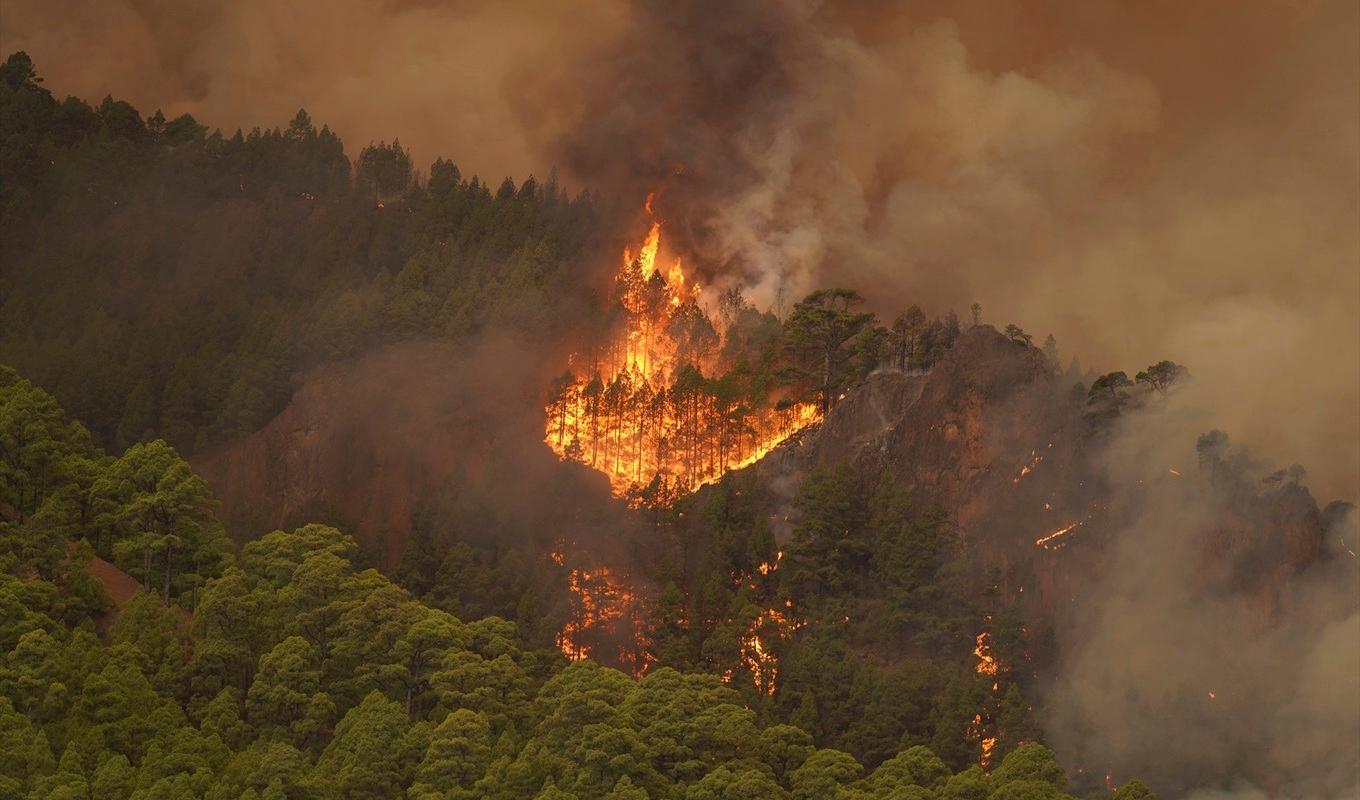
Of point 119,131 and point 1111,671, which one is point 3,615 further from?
point 119,131

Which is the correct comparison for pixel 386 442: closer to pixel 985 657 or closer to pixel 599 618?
pixel 599 618

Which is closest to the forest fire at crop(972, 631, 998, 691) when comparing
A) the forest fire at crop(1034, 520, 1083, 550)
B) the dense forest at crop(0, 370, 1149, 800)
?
the dense forest at crop(0, 370, 1149, 800)

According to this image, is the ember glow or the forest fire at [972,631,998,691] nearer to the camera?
the ember glow

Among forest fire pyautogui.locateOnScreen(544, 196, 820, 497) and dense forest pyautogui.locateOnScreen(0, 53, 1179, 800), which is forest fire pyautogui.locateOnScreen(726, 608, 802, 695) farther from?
forest fire pyautogui.locateOnScreen(544, 196, 820, 497)

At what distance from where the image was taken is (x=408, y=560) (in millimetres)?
115812

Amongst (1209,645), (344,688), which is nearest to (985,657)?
(1209,645)

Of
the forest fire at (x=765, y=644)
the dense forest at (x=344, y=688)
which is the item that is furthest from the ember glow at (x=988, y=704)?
the forest fire at (x=765, y=644)

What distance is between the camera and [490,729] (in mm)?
101000

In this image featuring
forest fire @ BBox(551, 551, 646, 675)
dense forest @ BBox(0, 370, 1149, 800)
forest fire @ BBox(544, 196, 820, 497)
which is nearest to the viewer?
dense forest @ BBox(0, 370, 1149, 800)

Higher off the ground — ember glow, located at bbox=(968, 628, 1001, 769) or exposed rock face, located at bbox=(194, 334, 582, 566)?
exposed rock face, located at bbox=(194, 334, 582, 566)

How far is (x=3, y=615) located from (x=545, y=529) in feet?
88.0

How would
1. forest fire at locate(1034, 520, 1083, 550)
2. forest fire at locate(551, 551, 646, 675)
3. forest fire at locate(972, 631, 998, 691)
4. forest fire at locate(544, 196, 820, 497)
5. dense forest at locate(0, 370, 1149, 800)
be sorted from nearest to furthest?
dense forest at locate(0, 370, 1149, 800), forest fire at locate(972, 631, 998, 691), forest fire at locate(1034, 520, 1083, 550), forest fire at locate(551, 551, 646, 675), forest fire at locate(544, 196, 820, 497)

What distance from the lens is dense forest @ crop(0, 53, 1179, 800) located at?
97.5 meters

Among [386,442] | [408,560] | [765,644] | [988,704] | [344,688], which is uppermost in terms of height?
[386,442]
